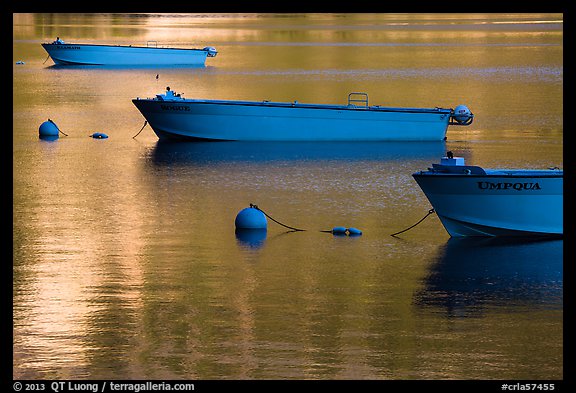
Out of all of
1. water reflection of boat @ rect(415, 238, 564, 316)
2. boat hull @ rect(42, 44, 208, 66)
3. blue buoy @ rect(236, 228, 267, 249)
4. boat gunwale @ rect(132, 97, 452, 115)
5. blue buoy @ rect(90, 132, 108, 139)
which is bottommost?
water reflection of boat @ rect(415, 238, 564, 316)

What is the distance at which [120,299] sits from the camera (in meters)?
21.9

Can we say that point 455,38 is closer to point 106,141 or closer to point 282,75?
point 282,75

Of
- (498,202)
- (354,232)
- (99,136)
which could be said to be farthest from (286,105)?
(498,202)

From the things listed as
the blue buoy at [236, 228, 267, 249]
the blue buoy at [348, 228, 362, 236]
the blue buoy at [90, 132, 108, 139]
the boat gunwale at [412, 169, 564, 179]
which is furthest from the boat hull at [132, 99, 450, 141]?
the boat gunwale at [412, 169, 564, 179]

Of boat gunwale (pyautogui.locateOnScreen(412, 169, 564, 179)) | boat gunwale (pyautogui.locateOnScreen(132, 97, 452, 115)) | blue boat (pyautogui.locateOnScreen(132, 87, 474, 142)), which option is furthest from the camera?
blue boat (pyautogui.locateOnScreen(132, 87, 474, 142))

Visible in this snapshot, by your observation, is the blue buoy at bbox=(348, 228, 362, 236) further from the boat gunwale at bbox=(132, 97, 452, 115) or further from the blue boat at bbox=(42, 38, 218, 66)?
the blue boat at bbox=(42, 38, 218, 66)

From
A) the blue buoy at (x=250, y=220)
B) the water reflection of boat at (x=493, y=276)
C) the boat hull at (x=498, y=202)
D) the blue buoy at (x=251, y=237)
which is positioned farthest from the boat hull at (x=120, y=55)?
the water reflection of boat at (x=493, y=276)

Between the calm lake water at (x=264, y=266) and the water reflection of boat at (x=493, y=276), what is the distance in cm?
6

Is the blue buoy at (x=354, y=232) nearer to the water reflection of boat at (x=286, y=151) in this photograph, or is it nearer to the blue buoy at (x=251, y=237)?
the blue buoy at (x=251, y=237)

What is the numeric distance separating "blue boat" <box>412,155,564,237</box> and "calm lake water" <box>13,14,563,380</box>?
36 centimetres

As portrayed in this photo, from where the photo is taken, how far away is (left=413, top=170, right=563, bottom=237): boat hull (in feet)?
85.2
